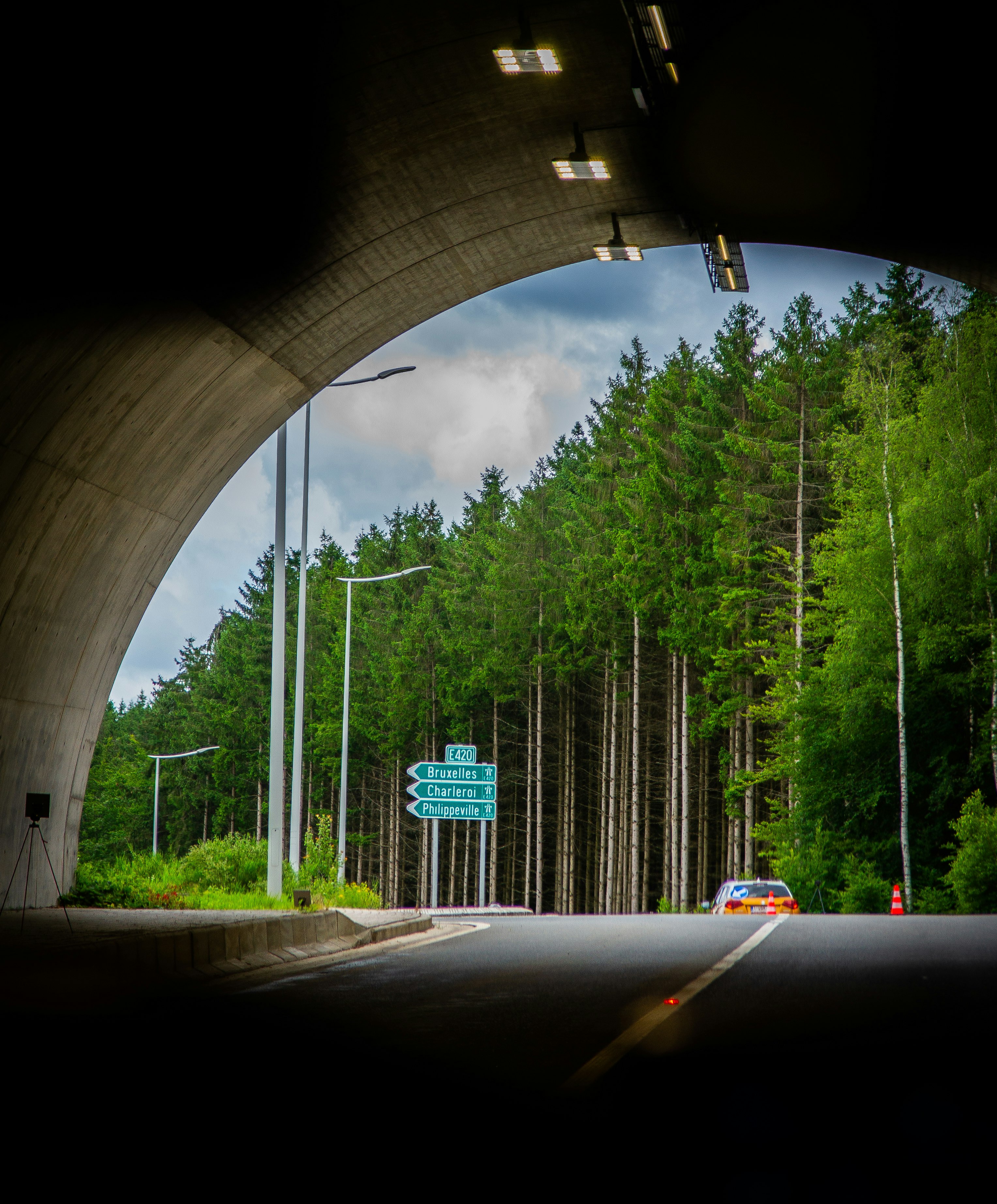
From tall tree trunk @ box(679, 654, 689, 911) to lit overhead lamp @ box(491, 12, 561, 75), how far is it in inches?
1404

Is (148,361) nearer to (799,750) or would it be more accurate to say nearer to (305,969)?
(305,969)

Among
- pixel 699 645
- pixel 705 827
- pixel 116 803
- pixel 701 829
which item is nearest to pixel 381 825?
pixel 116 803

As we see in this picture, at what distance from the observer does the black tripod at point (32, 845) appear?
15.4 meters

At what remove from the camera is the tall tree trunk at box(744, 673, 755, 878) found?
148ft

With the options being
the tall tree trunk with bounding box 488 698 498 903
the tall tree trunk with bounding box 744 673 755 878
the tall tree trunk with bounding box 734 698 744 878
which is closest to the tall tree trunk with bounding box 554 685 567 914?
the tall tree trunk with bounding box 488 698 498 903

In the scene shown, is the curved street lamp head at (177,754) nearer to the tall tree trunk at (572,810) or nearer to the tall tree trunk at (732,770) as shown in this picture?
the tall tree trunk at (572,810)

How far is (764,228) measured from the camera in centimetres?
1600

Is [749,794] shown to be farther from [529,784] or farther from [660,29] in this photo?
[660,29]

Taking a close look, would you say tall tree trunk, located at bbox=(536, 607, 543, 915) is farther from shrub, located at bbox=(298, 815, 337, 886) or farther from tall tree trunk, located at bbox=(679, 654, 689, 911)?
shrub, located at bbox=(298, 815, 337, 886)

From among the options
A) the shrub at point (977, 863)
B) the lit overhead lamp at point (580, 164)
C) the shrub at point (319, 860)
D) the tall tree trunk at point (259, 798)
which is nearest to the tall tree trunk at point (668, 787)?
the shrub at point (977, 863)

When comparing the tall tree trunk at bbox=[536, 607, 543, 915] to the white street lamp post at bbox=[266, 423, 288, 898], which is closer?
the white street lamp post at bbox=[266, 423, 288, 898]

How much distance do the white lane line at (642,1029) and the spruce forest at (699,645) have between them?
1488 centimetres

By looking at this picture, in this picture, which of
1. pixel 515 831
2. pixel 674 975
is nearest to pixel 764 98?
pixel 674 975

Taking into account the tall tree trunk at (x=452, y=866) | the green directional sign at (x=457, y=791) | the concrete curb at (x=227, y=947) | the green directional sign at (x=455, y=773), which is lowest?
the tall tree trunk at (x=452, y=866)
